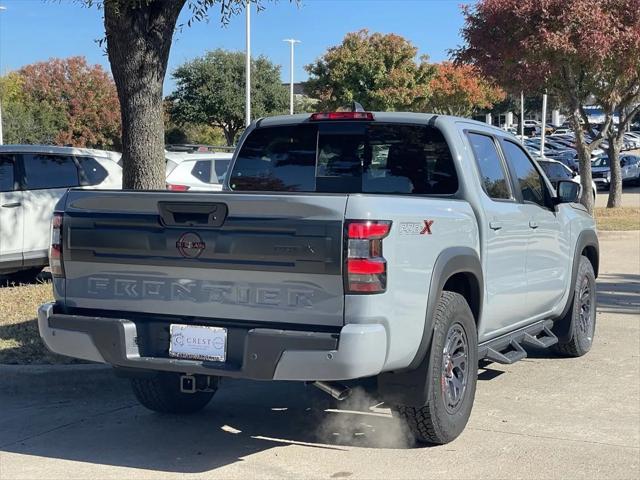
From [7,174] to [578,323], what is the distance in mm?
6978

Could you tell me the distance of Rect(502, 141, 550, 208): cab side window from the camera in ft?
22.2

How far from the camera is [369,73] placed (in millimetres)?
46531

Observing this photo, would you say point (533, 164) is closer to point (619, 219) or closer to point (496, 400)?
point (496, 400)

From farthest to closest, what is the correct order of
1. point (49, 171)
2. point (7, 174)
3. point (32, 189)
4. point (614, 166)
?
point (614, 166) < point (49, 171) < point (32, 189) < point (7, 174)

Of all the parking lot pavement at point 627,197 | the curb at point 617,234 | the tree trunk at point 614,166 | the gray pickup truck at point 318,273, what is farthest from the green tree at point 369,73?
the gray pickup truck at point 318,273

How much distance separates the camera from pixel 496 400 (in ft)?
21.5

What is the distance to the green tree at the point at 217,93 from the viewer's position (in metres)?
43.6

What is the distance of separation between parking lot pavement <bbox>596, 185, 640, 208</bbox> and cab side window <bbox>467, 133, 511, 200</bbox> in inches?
844

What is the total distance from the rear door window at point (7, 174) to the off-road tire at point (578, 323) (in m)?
6.71

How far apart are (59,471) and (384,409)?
224 centimetres

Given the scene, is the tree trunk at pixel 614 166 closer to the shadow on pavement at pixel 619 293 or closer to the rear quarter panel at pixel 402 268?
the shadow on pavement at pixel 619 293

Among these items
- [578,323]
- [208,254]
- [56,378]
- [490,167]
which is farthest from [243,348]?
[578,323]

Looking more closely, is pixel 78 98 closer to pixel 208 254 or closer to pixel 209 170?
pixel 209 170

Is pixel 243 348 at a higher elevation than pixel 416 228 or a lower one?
lower
